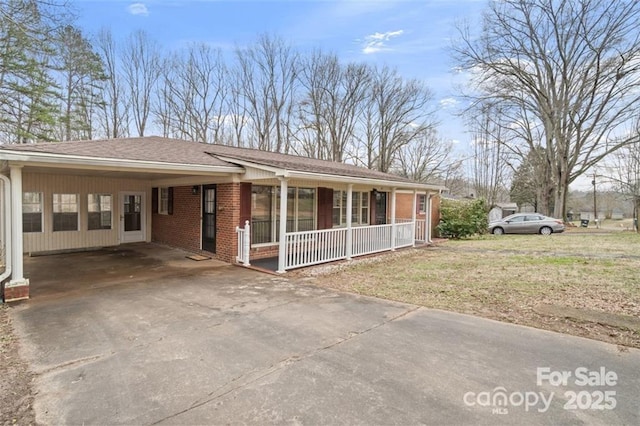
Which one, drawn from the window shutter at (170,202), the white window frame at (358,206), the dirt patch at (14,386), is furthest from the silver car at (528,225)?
the dirt patch at (14,386)

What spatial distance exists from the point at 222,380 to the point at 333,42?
88.7ft

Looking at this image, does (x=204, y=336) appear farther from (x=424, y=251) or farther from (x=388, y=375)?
(x=424, y=251)

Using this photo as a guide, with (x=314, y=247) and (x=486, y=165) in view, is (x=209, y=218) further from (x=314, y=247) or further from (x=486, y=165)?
(x=486, y=165)

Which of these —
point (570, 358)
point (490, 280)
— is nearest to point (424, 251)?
point (490, 280)

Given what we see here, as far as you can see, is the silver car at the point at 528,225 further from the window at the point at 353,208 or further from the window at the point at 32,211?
the window at the point at 32,211

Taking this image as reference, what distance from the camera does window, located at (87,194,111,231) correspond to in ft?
36.6

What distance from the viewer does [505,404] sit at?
2.88 metres

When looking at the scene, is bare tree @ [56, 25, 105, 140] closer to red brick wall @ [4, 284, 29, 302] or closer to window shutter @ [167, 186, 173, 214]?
window shutter @ [167, 186, 173, 214]

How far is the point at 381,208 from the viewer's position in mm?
14555

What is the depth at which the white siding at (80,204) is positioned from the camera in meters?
10.1

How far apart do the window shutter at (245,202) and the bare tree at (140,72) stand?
18.2 meters

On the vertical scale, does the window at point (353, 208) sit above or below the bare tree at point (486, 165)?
below

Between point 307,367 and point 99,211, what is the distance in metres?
10.9

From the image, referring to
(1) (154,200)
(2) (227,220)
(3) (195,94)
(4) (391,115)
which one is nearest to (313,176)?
(2) (227,220)
